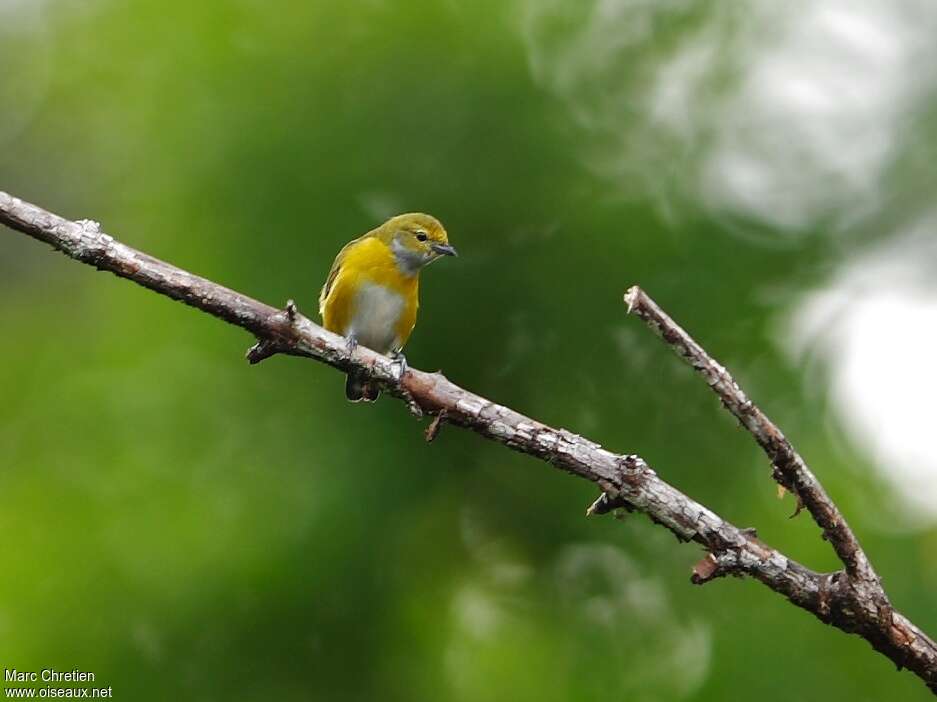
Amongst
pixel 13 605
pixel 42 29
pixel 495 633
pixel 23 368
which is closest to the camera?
pixel 13 605

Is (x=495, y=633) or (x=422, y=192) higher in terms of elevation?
(x=422, y=192)

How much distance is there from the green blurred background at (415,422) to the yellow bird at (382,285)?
72.5 inches

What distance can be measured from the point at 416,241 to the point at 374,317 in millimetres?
524

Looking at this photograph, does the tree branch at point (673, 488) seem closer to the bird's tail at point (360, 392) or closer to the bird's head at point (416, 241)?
the bird's tail at point (360, 392)

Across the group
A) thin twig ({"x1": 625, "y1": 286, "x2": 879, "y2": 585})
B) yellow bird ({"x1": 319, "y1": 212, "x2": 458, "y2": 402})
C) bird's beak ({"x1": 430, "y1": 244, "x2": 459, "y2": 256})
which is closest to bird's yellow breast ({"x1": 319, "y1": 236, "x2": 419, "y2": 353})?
yellow bird ({"x1": 319, "y1": 212, "x2": 458, "y2": 402})

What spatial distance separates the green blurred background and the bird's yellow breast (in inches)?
77.1

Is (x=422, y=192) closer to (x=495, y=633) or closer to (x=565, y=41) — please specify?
(x=565, y=41)

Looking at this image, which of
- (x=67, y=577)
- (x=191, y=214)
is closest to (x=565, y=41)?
(x=191, y=214)

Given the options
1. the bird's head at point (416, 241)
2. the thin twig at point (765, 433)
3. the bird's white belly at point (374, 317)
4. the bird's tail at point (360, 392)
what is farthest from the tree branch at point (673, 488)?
the bird's head at point (416, 241)

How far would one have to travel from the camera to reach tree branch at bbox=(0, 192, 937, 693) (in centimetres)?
413

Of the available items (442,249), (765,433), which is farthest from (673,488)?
(442,249)

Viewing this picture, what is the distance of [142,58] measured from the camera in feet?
32.8

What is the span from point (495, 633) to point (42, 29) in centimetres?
651

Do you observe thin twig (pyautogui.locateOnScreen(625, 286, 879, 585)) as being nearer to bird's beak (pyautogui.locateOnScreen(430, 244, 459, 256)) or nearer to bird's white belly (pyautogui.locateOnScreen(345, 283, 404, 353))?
bird's white belly (pyautogui.locateOnScreen(345, 283, 404, 353))
